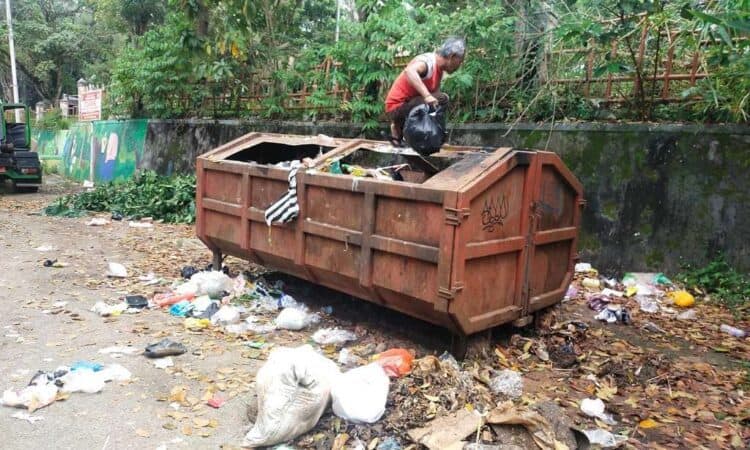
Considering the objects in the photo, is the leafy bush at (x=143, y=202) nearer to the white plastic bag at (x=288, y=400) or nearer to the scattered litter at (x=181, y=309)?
the scattered litter at (x=181, y=309)

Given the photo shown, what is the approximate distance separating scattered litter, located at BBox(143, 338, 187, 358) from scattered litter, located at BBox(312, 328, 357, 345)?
40.7 inches

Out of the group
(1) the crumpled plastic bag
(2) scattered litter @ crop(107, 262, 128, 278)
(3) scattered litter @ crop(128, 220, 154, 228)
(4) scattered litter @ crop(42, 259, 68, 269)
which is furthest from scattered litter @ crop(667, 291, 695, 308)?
(3) scattered litter @ crop(128, 220, 154, 228)

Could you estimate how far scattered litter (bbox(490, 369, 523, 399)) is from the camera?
3742mm

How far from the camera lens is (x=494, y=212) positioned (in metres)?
4.07

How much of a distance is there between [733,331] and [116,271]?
20.4 feet

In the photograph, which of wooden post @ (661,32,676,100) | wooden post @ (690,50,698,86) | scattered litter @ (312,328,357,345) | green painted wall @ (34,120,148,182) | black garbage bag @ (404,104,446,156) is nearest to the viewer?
black garbage bag @ (404,104,446,156)

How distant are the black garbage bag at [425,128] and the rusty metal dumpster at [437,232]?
0.27m

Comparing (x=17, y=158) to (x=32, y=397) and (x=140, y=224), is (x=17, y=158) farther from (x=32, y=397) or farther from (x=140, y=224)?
(x=32, y=397)

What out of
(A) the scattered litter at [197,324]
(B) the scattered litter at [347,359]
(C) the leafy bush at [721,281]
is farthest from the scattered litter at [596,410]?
(A) the scattered litter at [197,324]

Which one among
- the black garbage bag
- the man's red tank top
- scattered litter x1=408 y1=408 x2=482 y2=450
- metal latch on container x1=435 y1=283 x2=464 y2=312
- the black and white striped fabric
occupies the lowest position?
scattered litter x1=408 y1=408 x2=482 y2=450

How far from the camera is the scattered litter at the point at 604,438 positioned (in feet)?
10.7

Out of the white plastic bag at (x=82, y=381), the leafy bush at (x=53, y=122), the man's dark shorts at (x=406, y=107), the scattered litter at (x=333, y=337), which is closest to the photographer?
the white plastic bag at (x=82, y=381)

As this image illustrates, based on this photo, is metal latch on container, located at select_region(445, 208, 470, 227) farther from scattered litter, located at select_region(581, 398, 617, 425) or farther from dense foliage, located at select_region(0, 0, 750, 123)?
dense foliage, located at select_region(0, 0, 750, 123)

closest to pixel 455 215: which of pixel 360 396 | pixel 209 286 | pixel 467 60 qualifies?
pixel 360 396
